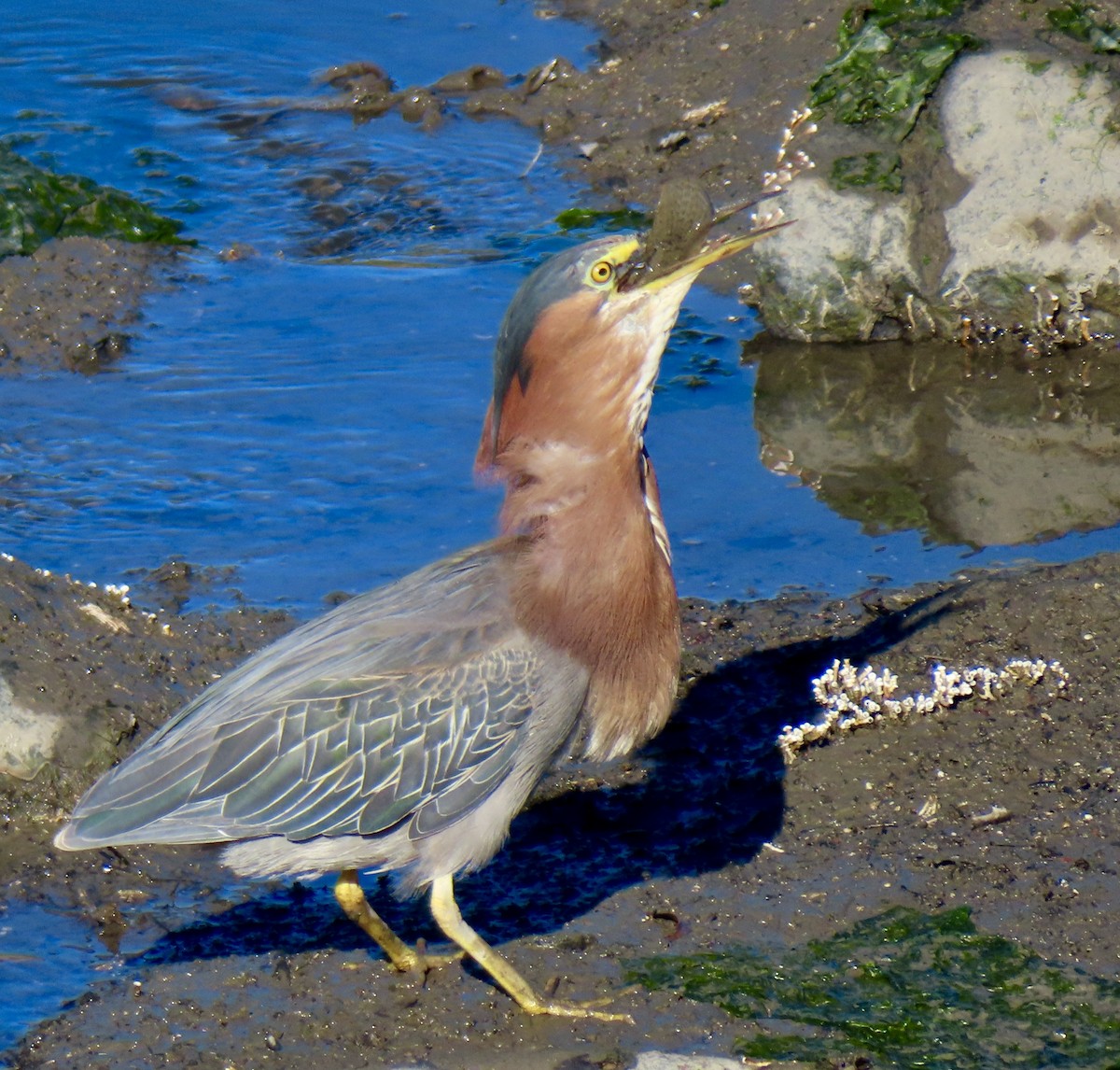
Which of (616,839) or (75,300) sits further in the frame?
(75,300)

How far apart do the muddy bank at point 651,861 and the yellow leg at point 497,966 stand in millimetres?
43

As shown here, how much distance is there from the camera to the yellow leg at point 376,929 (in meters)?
4.68

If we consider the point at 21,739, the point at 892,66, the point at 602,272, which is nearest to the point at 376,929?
the point at 21,739

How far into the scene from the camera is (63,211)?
9.55 metres

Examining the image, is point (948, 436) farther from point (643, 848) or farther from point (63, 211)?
point (63, 211)

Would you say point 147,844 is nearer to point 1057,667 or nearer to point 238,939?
point 238,939

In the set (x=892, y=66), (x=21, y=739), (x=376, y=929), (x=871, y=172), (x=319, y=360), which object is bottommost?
(x=376, y=929)

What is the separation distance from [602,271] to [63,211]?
6.35m

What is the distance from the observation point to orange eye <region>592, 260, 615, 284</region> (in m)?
4.20

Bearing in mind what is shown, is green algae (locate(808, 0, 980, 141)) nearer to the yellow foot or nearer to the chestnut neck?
the chestnut neck

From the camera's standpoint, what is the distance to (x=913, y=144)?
835 cm

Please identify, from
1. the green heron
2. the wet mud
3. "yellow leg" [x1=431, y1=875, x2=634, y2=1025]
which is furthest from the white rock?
"yellow leg" [x1=431, y1=875, x2=634, y2=1025]

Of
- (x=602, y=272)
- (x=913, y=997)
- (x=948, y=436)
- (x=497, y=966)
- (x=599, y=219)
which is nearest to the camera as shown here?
(x=602, y=272)

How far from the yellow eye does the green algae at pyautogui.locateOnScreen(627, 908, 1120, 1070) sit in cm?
198
